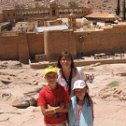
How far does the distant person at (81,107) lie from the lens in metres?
5.27

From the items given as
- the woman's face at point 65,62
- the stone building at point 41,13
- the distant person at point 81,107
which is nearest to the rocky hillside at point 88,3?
the stone building at point 41,13

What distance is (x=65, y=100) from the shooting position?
17.8 feet

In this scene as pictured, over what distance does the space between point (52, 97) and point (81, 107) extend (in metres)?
0.41

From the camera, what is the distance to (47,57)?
25875 mm

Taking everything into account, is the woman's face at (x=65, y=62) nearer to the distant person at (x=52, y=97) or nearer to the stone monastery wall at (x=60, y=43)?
the distant person at (x=52, y=97)

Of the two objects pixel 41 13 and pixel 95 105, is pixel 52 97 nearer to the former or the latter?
pixel 95 105

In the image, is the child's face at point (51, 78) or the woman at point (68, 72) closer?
the child's face at point (51, 78)

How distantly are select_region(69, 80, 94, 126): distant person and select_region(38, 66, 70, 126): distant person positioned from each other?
0.44 ft

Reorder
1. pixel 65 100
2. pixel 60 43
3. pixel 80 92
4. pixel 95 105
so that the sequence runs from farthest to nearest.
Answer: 1. pixel 60 43
2. pixel 95 105
3. pixel 65 100
4. pixel 80 92

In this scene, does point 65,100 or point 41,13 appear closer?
point 65,100

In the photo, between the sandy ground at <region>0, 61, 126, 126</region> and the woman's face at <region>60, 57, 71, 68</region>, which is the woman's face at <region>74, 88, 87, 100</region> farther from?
the sandy ground at <region>0, 61, 126, 126</region>

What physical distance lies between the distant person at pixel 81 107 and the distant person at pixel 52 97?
13cm

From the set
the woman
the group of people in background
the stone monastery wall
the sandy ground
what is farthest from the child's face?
the stone monastery wall

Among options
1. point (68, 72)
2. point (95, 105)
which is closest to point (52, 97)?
point (68, 72)
